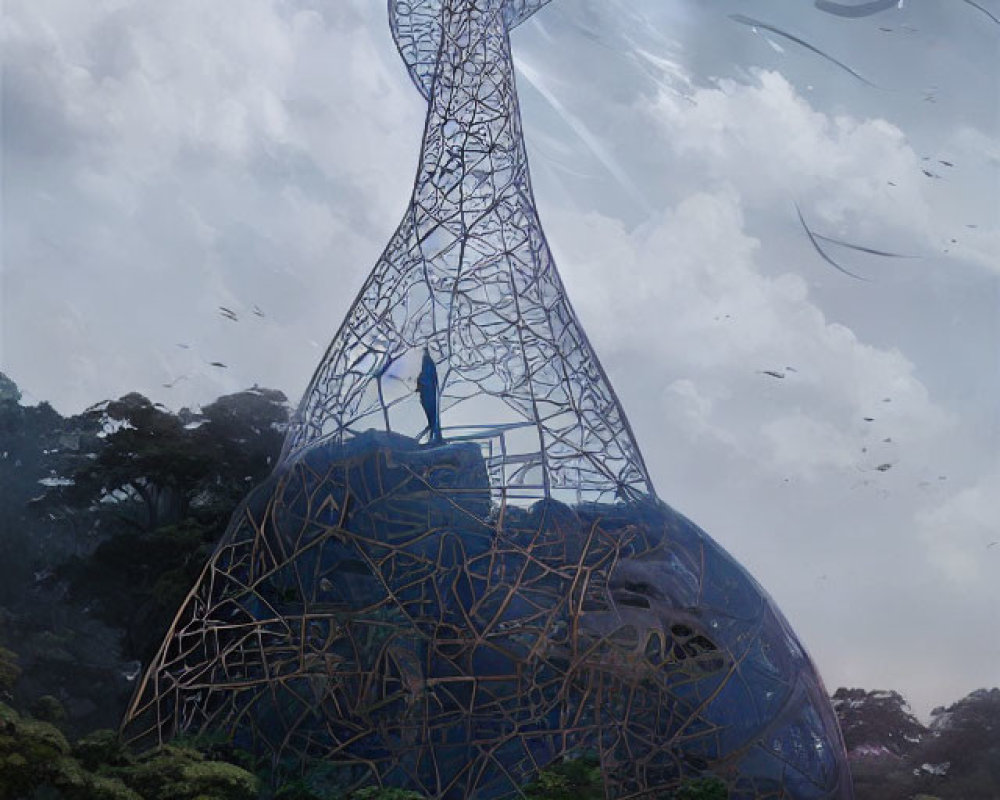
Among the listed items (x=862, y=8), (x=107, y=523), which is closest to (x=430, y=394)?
(x=862, y=8)

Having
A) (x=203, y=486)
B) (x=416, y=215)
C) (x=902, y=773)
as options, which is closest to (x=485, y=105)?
(x=416, y=215)

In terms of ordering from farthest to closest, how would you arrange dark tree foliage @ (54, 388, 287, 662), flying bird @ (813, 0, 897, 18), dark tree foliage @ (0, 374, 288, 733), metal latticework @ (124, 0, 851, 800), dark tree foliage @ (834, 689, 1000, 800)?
dark tree foliage @ (0, 374, 288, 733) → dark tree foliage @ (54, 388, 287, 662) → flying bird @ (813, 0, 897, 18) → dark tree foliage @ (834, 689, 1000, 800) → metal latticework @ (124, 0, 851, 800)

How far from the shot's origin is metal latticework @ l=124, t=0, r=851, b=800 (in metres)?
6.61

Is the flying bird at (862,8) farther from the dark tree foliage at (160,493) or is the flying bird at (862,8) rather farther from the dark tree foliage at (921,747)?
the dark tree foliage at (160,493)

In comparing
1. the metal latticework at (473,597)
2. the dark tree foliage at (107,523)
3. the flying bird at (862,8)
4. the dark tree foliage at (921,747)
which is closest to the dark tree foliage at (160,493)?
the dark tree foliage at (107,523)

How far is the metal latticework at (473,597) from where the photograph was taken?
6609 mm

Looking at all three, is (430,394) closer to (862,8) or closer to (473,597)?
(473,597)

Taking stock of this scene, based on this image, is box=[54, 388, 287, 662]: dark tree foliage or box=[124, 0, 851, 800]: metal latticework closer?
box=[124, 0, 851, 800]: metal latticework

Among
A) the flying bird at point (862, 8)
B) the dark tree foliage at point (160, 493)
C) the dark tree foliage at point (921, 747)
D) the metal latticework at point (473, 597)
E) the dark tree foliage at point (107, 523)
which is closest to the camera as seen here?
the metal latticework at point (473, 597)

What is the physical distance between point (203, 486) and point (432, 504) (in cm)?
552

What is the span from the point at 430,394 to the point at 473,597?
55.0 inches

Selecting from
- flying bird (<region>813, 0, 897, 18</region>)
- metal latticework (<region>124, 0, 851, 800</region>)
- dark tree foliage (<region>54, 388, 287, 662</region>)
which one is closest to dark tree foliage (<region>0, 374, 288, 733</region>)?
Result: dark tree foliage (<region>54, 388, 287, 662</region>)

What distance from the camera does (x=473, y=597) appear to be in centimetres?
676

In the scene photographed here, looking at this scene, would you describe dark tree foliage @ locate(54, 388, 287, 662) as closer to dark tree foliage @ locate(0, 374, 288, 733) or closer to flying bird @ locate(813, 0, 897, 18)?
dark tree foliage @ locate(0, 374, 288, 733)
